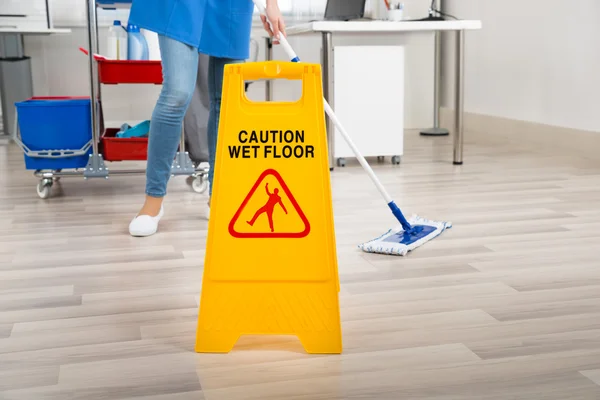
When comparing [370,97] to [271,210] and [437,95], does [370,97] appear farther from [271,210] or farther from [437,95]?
[271,210]

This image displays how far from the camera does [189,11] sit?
1.84m

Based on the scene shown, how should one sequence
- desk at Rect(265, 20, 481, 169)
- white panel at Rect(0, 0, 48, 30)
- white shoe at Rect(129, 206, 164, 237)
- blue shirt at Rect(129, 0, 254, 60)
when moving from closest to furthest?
blue shirt at Rect(129, 0, 254, 60) → white shoe at Rect(129, 206, 164, 237) → desk at Rect(265, 20, 481, 169) → white panel at Rect(0, 0, 48, 30)

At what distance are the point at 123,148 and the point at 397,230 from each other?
1.17 m

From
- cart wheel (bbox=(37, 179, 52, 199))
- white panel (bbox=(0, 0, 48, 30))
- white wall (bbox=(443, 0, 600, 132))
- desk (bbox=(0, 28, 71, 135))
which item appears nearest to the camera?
cart wheel (bbox=(37, 179, 52, 199))

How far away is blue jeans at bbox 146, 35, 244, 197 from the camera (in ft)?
6.11

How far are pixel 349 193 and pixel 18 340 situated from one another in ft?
5.17

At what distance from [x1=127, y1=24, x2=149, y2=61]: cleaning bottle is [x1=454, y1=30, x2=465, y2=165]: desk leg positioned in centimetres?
135

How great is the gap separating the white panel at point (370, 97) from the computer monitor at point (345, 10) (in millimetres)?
252

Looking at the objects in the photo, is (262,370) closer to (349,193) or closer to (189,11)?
(189,11)

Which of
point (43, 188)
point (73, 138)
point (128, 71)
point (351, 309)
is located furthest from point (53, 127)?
point (351, 309)

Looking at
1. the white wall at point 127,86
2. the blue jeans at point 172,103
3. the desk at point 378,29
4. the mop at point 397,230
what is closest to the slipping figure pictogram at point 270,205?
the mop at point 397,230

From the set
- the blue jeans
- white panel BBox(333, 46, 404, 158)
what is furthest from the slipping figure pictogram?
white panel BBox(333, 46, 404, 158)

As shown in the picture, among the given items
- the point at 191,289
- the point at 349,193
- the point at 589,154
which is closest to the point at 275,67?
the point at 191,289

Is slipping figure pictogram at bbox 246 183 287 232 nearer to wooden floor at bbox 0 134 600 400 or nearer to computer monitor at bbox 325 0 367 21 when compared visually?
wooden floor at bbox 0 134 600 400
